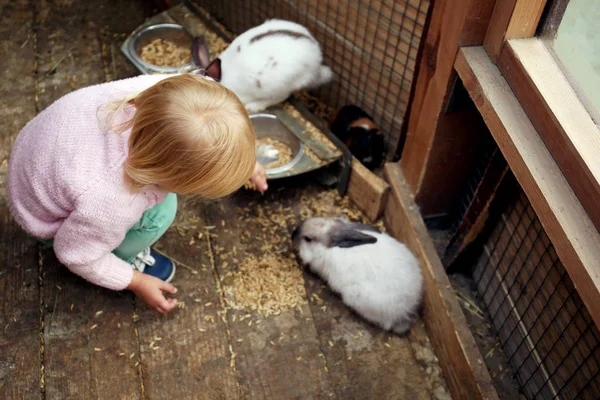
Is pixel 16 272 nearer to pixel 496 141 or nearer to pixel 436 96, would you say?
pixel 436 96

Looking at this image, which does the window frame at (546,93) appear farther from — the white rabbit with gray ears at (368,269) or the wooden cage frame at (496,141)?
the white rabbit with gray ears at (368,269)

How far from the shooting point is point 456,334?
2.13m

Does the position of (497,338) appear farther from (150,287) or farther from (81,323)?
(81,323)

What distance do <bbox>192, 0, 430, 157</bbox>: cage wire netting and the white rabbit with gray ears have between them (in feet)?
1.79

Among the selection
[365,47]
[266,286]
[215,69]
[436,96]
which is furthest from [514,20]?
[215,69]

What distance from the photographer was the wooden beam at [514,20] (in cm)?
174

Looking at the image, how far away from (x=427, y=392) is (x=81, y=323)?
127cm

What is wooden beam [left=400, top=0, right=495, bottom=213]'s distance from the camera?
6.26 ft

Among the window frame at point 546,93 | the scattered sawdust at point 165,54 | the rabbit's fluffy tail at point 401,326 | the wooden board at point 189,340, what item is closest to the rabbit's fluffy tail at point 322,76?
the scattered sawdust at point 165,54

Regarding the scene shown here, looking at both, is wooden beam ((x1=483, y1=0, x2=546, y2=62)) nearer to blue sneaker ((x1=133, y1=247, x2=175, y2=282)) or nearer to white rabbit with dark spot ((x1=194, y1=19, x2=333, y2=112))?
white rabbit with dark spot ((x1=194, y1=19, x2=333, y2=112))

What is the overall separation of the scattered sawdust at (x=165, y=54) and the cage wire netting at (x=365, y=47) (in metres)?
0.40

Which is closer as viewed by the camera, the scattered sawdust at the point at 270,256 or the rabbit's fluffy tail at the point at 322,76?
the scattered sawdust at the point at 270,256

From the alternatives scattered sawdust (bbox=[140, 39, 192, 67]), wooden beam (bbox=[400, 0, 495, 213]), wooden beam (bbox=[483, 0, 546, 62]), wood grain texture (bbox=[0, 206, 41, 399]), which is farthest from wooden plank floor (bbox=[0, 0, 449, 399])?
wooden beam (bbox=[483, 0, 546, 62])

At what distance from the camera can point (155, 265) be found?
93.8 inches
